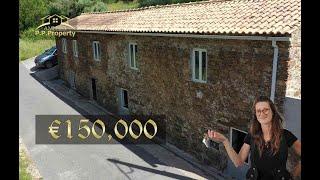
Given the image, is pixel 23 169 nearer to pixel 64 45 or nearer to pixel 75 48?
pixel 75 48

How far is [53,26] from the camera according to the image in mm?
33750

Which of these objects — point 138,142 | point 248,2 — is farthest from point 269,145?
point 138,142

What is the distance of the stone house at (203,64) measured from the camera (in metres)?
10.0

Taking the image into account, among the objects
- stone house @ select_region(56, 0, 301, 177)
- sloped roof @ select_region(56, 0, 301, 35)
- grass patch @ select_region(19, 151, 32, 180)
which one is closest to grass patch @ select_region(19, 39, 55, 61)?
stone house @ select_region(56, 0, 301, 177)

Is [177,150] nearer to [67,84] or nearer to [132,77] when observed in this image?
[132,77]

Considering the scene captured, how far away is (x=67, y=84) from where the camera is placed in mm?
27062

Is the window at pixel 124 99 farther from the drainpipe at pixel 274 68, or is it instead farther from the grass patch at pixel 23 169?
the drainpipe at pixel 274 68

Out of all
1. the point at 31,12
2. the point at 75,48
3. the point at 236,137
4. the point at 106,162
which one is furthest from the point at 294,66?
the point at 31,12

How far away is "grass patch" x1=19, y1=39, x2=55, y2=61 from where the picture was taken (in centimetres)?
3844

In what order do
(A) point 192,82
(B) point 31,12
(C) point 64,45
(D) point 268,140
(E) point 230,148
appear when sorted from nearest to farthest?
(D) point 268,140
(E) point 230,148
(A) point 192,82
(C) point 64,45
(B) point 31,12

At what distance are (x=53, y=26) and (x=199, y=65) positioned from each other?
80.1ft

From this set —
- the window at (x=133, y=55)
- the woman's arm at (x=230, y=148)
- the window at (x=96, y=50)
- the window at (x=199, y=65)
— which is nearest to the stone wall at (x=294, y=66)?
the window at (x=199, y=65)
